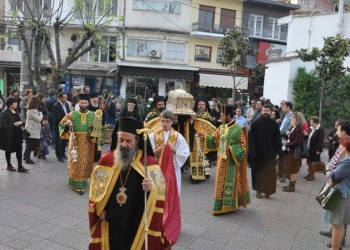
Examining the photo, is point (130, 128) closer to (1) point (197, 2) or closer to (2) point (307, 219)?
(2) point (307, 219)

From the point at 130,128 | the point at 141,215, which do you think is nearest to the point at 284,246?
the point at 141,215

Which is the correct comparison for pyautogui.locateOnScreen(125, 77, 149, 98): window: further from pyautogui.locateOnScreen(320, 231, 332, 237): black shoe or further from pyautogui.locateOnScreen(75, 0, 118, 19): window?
pyautogui.locateOnScreen(320, 231, 332, 237): black shoe

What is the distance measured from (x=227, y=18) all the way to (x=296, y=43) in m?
11.1

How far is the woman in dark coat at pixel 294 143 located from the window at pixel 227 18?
74.0 ft

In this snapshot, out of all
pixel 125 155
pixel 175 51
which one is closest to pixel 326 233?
pixel 125 155

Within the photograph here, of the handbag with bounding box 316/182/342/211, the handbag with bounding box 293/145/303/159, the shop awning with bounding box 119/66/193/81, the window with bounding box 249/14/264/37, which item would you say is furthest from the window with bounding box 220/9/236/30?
the handbag with bounding box 316/182/342/211

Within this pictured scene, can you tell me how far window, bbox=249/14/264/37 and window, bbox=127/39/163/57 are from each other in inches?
315

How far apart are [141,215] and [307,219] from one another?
440 cm

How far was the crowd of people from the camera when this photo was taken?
12.0 ft

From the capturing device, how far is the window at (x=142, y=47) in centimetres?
→ 2823

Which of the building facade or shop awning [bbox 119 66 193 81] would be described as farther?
the building facade

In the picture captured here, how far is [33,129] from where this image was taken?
9609 millimetres

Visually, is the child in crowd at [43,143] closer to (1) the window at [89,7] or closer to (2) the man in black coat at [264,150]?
(1) the window at [89,7]

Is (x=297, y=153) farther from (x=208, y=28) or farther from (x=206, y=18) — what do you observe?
(x=206, y=18)
